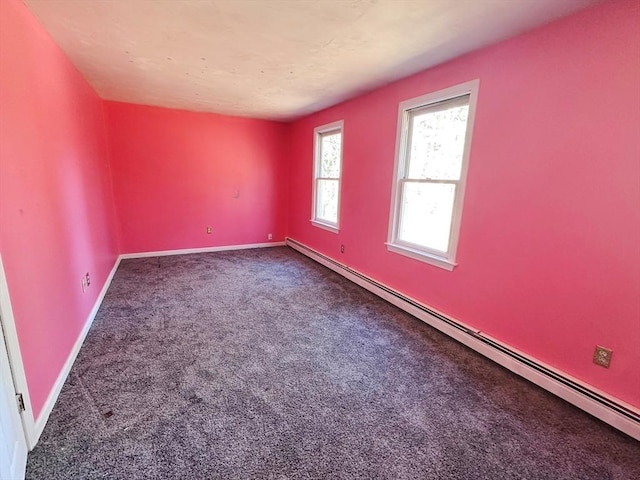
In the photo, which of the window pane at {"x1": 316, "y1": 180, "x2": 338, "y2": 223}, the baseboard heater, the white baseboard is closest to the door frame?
the white baseboard

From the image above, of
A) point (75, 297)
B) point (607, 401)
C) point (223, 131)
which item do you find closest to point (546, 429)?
point (607, 401)

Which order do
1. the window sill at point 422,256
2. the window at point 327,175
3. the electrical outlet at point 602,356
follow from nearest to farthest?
→ the electrical outlet at point 602,356
the window sill at point 422,256
the window at point 327,175

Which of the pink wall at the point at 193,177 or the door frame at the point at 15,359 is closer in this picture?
the door frame at the point at 15,359

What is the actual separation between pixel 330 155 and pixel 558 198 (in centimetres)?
300

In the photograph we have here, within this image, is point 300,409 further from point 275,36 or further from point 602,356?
point 275,36

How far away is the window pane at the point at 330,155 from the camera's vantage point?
13.6 ft

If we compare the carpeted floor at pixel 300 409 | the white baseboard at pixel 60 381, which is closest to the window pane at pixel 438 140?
the carpeted floor at pixel 300 409

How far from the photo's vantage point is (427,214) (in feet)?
9.23

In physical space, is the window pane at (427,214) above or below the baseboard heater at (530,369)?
above

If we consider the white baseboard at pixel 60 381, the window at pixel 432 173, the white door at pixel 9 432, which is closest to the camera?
the white door at pixel 9 432

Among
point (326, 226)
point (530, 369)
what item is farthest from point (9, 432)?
point (326, 226)

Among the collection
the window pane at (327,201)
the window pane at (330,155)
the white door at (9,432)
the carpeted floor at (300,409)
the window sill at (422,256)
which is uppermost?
the window pane at (330,155)

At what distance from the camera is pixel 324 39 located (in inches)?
81.1

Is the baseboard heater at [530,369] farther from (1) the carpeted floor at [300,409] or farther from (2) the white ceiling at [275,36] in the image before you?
(2) the white ceiling at [275,36]
